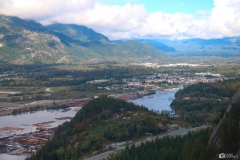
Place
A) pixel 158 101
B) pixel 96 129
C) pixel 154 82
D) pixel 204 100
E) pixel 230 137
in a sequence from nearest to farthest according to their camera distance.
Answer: pixel 230 137 → pixel 96 129 → pixel 204 100 → pixel 158 101 → pixel 154 82

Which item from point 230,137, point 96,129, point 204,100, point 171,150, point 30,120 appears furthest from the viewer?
point 204,100

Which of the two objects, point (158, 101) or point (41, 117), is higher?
point (158, 101)

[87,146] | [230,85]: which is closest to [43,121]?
[87,146]

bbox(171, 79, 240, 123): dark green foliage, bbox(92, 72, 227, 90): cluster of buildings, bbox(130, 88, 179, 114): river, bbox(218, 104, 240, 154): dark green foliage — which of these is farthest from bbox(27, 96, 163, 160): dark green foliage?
bbox(92, 72, 227, 90): cluster of buildings

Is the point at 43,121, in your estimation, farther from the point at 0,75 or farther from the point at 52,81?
the point at 0,75

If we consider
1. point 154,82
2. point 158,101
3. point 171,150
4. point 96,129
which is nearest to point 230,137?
point 171,150

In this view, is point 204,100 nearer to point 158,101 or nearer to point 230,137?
point 158,101

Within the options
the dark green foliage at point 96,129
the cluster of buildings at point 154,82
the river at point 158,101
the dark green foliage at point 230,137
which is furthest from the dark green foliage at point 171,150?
the cluster of buildings at point 154,82

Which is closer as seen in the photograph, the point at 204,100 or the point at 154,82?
the point at 204,100

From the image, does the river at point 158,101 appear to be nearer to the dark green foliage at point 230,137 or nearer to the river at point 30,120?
the river at point 30,120

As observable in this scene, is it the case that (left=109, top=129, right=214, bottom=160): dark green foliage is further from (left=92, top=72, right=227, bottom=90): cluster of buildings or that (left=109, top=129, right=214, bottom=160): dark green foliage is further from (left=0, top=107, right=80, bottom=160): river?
(left=92, top=72, right=227, bottom=90): cluster of buildings
